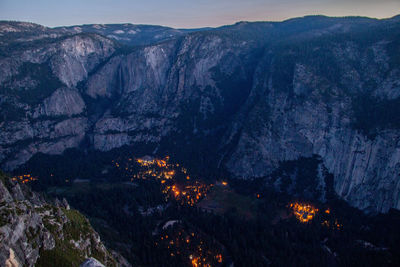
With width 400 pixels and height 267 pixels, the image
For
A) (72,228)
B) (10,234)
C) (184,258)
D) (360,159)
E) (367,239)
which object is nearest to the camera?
(10,234)

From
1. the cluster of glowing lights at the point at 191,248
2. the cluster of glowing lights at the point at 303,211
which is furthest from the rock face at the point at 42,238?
the cluster of glowing lights at the point at 303,211

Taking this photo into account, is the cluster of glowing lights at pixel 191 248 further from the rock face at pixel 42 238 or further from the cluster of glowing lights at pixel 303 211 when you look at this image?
the cluster of glowing lights at pixel 303 211

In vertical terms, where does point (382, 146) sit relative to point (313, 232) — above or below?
above

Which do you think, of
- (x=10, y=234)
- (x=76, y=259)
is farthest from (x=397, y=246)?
(x=10, y=234)

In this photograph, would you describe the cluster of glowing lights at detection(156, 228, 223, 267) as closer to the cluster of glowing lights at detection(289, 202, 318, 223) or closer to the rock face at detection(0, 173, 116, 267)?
the rock face at detection(0, 173, 116, 267)

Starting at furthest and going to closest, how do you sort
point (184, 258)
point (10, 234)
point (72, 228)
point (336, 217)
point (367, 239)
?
point (336, 217), point (367, 239), point (184, 258), point (72, 228), point (10, 234)

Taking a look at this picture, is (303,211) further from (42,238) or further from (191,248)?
(42,238)

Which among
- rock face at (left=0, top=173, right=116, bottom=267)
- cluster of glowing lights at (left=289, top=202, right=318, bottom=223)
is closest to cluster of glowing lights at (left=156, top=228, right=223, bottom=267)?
rock face at (left=0, top=173, right=116, bottom=267)

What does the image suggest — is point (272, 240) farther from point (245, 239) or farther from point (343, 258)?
point (343, 258)
